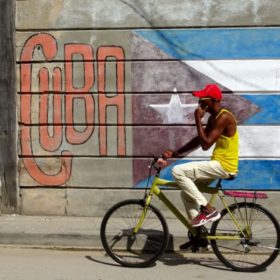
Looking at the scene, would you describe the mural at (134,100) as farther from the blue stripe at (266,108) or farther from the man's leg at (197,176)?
the man's leg at (197,176)

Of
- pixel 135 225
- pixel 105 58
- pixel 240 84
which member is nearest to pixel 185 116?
pixel 240 84

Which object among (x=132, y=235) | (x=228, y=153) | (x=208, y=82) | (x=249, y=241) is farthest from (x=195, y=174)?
(x=208, y=82)

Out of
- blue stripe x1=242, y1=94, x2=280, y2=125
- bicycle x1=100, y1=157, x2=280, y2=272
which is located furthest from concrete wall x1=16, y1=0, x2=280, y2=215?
bicycle x1=100, y1=157, x2=280, y2=272

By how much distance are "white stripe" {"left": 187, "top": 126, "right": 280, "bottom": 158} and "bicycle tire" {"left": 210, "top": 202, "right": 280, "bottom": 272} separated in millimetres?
1833

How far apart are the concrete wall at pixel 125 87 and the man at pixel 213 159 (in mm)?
1796

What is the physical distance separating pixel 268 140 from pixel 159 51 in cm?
181

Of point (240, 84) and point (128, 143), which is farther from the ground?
point (240, 84)

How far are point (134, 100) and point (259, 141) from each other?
67.0 inches

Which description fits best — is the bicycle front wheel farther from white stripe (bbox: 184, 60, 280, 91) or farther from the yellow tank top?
white stripe (bbox: 184, 60, 280, 91)

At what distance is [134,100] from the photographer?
24.9 ft

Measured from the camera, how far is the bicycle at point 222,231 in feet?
18.6

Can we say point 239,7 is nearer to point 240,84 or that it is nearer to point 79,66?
point 240,84

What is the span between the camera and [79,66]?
7648 millimetres

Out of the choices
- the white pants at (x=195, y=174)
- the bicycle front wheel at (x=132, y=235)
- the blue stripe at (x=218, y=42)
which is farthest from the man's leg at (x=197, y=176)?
the blue stripe at (x=218, y=42)
